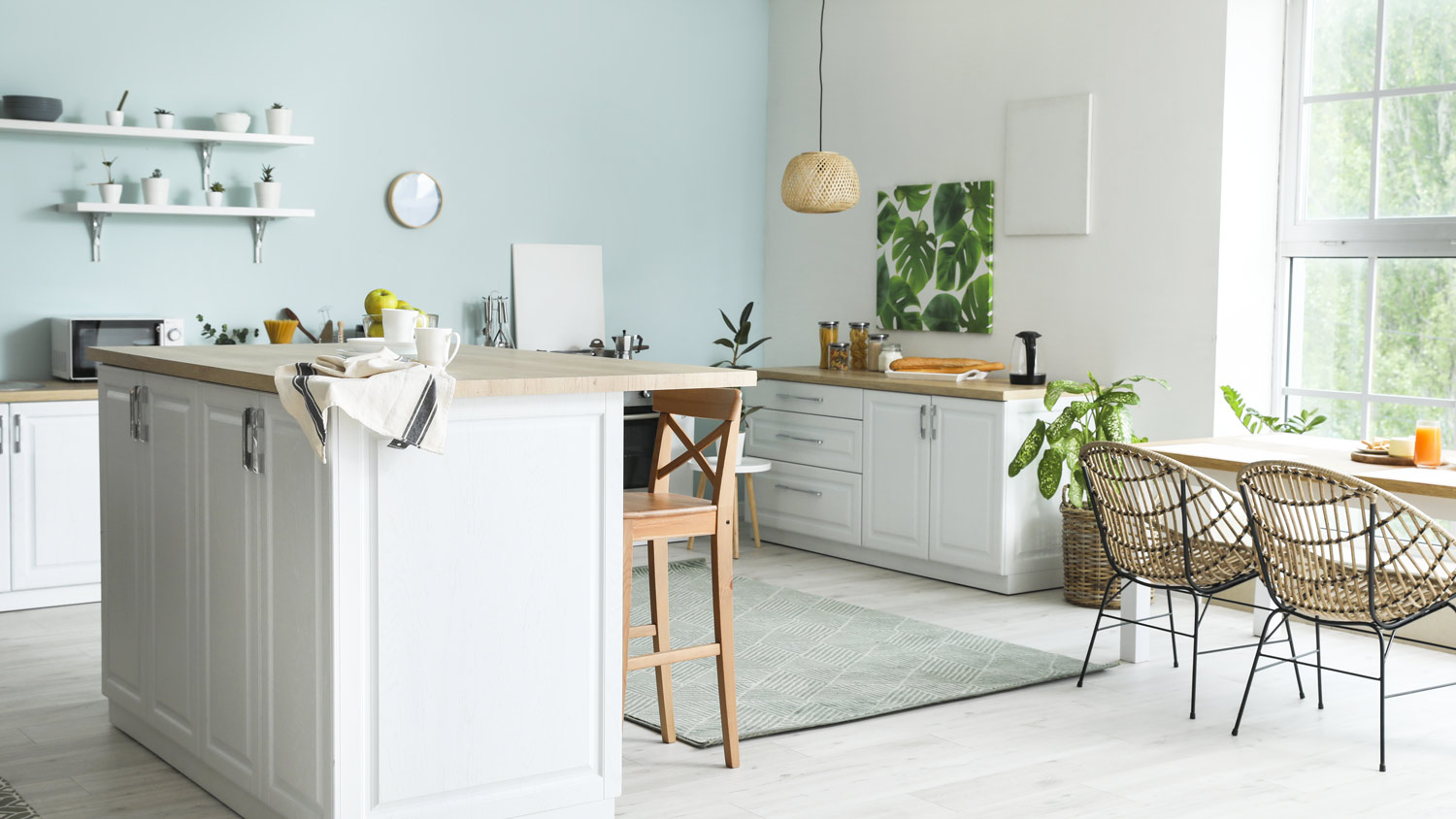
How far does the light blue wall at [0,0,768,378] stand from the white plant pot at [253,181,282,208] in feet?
0.45

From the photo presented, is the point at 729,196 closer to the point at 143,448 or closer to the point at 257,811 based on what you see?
the point at 143,448

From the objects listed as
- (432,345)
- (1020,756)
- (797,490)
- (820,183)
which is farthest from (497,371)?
(797,490)

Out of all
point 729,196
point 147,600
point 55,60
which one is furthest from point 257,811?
point 729,196

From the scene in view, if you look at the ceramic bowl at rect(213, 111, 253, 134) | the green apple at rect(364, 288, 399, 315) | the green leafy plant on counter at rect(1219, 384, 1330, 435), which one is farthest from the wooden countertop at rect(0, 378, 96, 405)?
the green leafy plant on counter at rect(1219, 384, 1330, 435)

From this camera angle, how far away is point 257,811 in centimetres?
291

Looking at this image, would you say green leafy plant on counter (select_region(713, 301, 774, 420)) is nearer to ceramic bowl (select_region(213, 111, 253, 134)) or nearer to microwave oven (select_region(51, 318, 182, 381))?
ceramic bowl (select_region(213, 111, 253, 134))

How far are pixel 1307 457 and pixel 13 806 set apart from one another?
11.4 ft

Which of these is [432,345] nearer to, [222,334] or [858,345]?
[222,334]

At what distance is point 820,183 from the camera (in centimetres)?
582

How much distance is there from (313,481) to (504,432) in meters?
0.38

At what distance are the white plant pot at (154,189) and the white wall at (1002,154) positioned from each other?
307cm

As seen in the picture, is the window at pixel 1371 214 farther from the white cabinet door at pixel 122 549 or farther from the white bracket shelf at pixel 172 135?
the white cabinet door at pixel 122 549

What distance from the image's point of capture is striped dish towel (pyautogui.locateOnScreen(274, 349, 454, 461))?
2441mm

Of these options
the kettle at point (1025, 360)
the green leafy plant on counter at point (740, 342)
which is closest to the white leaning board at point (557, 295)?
the green leafy plant on counter at point (740, 342)
